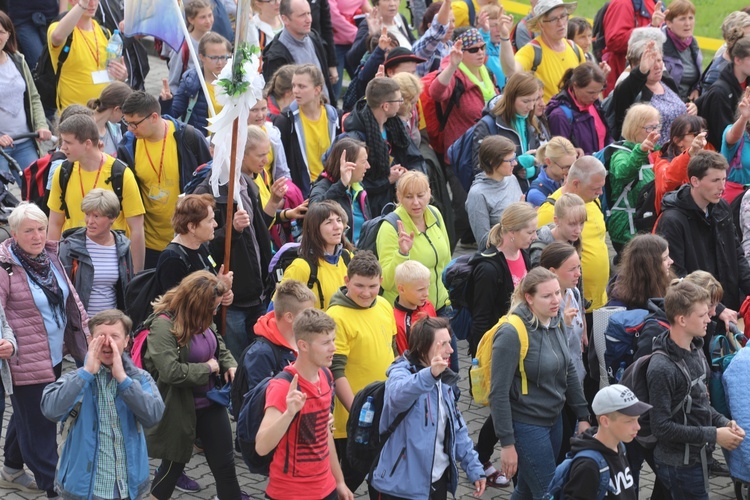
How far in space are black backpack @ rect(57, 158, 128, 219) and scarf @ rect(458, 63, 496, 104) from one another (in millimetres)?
3779

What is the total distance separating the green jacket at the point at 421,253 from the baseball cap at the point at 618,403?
239 centimetres

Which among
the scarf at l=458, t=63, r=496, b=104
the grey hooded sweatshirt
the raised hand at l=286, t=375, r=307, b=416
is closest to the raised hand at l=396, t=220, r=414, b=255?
the grey hooded sweatshirt

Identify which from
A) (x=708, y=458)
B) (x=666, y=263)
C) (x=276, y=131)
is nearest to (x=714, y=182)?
(x=666, y=263)

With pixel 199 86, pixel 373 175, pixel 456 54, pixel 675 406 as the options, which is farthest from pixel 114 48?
pixel 675 406

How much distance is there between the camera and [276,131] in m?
10.1

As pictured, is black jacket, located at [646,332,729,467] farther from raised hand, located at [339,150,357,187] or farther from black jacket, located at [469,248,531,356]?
raised hand, located at [339,150,357,187]

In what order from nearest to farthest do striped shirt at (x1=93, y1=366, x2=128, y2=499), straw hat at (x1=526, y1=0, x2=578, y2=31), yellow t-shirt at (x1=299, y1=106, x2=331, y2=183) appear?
striped shirt at (x1=93, y1=366, x2=128, y2=499), yellow t-shirt at (x1=299, y1=106, x2=331, y2=183), straw hat at (x1=526, y1=0, x2=578, y2=31)

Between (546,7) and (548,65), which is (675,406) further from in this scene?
(546,7)

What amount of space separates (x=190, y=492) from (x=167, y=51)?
6499mm

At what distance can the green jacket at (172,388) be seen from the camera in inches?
277

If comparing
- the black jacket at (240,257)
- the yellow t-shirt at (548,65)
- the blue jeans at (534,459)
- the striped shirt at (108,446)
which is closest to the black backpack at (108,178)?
the black jacket at (240,257)

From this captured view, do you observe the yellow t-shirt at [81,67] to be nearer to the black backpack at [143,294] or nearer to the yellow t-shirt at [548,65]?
the black backpack at [143,294]

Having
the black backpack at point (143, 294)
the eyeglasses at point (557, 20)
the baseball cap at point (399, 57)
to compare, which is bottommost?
the black backpack at point (143, 294)

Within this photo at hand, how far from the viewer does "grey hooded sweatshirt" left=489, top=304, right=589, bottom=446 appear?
710cm
